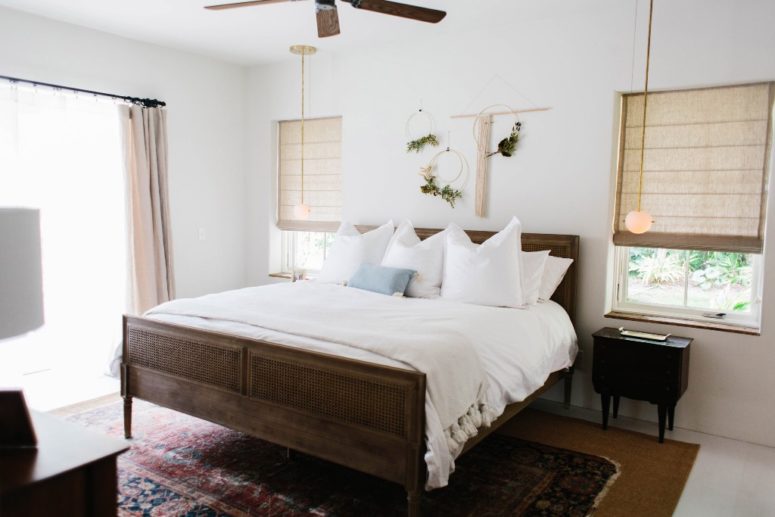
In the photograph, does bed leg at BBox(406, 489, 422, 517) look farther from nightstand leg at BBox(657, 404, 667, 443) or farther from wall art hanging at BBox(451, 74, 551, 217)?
wall art hanging at BBox(451, 74, 551, 217)

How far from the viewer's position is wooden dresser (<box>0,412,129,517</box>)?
1334 millimetres

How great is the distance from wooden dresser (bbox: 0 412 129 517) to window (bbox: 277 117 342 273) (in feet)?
12.7

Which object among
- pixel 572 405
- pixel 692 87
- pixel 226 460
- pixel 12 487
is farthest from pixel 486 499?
pixel 692 87

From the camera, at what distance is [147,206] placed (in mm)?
4797

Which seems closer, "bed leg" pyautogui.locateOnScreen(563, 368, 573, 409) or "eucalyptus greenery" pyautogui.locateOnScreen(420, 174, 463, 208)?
"bed leg" pyautogui.locateOnScreen(563, 368, 573, 409)

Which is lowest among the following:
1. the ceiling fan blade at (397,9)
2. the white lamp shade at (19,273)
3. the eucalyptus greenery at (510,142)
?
the white lamp shade at (19,273)

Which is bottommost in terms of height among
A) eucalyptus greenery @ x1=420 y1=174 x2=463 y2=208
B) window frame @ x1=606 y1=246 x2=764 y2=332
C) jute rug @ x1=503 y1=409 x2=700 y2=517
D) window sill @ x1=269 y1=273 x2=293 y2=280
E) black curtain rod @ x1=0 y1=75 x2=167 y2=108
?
jute rug @ x1=503 y1=409 x2=700 y2=517

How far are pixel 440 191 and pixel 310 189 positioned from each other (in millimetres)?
1427

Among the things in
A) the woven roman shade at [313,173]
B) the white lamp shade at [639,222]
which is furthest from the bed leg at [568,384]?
the woven roman shade at [313,173]

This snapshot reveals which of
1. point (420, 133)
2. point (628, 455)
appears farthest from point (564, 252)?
point (420, 133)

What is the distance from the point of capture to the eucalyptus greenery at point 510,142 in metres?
4.22

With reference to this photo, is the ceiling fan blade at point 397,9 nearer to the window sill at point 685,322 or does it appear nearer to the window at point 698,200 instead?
the window at point 698,200

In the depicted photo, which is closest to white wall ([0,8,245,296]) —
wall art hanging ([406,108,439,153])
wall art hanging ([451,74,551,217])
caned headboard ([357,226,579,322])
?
wall art hanging ([406,108,439,153])

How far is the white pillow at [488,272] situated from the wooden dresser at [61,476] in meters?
2.52
